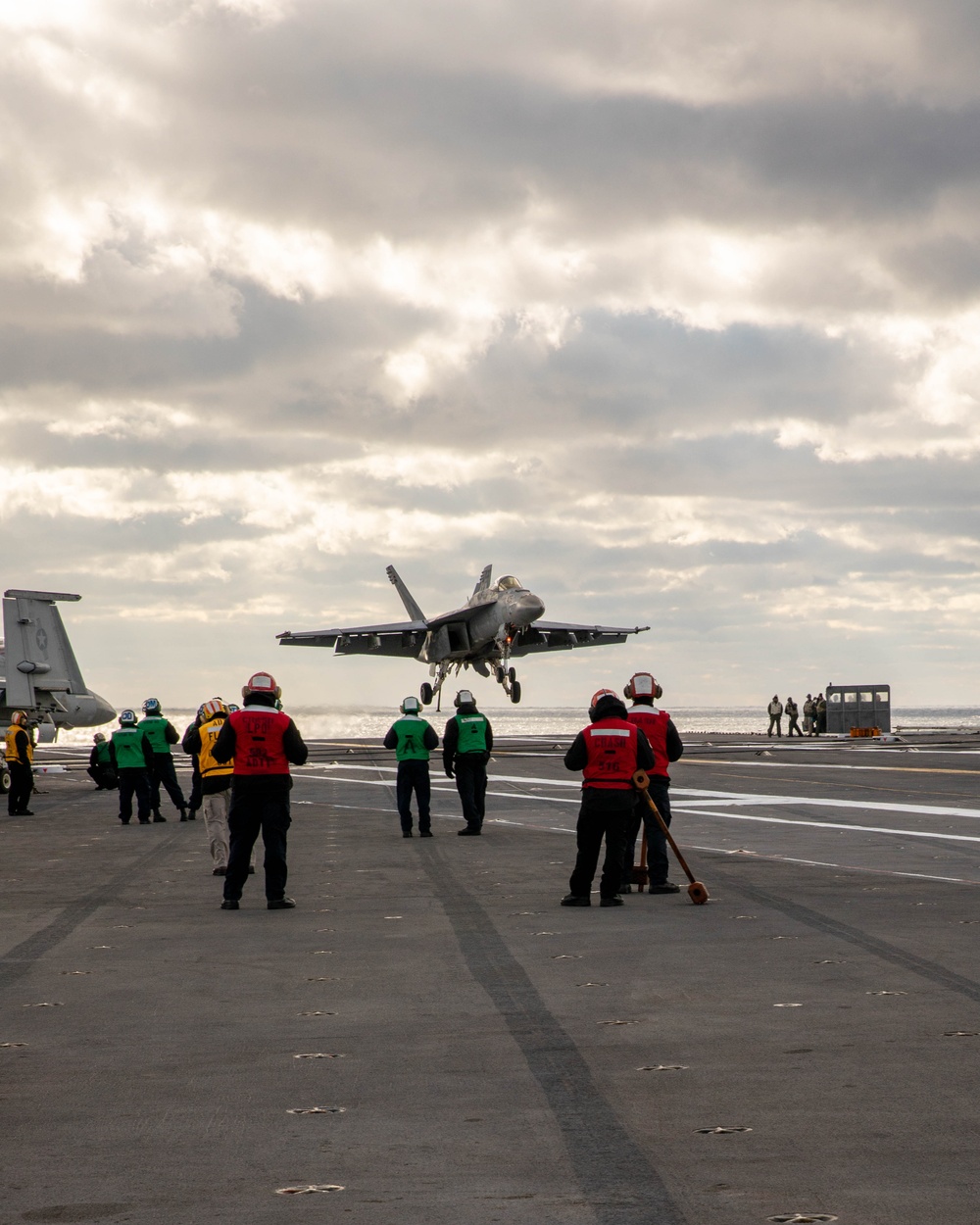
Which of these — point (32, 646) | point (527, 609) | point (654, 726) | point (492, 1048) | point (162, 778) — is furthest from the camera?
point (527, 609)

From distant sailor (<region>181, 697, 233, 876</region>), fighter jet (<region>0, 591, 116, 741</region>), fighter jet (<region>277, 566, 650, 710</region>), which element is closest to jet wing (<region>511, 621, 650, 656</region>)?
fighter jet (<region>277, 566, 650, 710</region>)

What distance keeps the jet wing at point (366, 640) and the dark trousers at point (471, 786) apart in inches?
1724

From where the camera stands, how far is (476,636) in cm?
5578

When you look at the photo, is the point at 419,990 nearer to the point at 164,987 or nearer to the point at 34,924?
the point at 164,987

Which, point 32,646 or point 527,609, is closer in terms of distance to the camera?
point 32,646

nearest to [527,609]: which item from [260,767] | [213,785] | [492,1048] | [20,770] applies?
[20,770]

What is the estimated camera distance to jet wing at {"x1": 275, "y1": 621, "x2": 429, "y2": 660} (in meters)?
64.2

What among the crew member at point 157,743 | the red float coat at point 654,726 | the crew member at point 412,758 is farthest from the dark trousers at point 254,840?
the crew member at point 157,743

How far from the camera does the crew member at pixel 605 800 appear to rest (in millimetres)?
12227

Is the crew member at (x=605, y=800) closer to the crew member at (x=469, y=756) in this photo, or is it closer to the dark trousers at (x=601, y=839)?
the dark trousers at (x=601, y=839)

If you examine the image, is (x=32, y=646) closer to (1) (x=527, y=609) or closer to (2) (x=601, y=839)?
(1) (x=527, y=609)

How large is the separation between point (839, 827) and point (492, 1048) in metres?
13.6

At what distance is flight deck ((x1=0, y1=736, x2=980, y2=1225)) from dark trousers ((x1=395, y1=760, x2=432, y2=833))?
3957 millimetres

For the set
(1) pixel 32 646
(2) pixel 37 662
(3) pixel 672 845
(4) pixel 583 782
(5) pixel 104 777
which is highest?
(1) pixel 32 646
